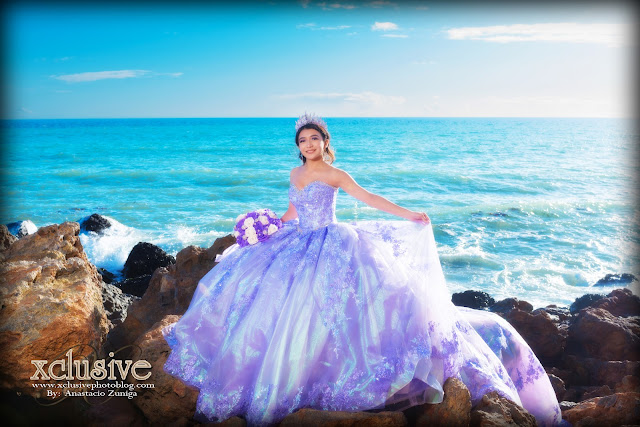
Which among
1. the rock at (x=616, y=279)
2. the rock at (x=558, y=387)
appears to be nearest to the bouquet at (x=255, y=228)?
the rock at (x=558, y=387)

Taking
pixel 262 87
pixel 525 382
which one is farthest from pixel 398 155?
pixel 525 382

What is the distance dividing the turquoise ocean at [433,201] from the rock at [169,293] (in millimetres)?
6002

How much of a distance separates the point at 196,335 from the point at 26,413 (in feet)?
4.82

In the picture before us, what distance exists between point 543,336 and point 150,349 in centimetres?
494

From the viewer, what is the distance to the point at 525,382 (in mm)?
4301

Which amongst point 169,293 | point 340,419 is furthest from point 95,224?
point 340,419

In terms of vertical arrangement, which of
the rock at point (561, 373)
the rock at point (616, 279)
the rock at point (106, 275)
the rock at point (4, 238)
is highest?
the rock at point (4, 238)

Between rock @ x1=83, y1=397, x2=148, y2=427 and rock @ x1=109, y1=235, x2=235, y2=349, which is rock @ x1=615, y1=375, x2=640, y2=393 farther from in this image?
rock @ x1=83, y1=397, x2=148, y2=427

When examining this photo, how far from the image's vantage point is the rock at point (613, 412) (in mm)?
3729

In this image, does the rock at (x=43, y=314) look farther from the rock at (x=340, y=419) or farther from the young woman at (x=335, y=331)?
the rock at (x=340, y=419)

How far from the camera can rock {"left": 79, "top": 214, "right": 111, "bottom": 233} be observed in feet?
45.6

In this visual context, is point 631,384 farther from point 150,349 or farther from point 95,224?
point 95,224

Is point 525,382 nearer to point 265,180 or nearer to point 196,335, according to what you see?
point 196,335

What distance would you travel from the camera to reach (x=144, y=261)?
976 centimetres
